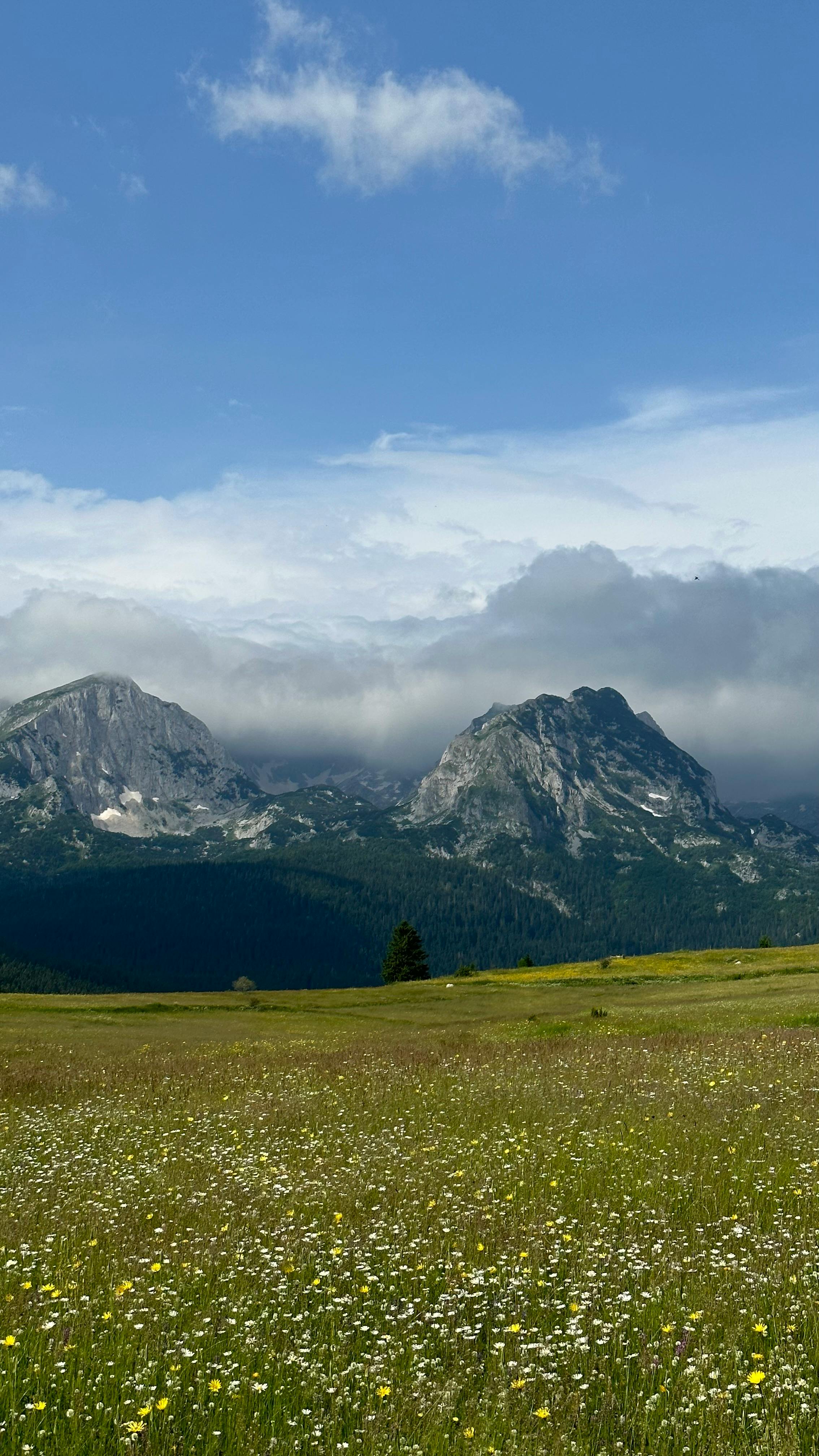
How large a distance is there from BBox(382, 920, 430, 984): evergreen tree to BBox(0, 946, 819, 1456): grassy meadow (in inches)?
4221

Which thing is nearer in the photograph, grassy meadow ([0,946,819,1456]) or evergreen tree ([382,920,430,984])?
grassy meadow ([0,946,819,1456])

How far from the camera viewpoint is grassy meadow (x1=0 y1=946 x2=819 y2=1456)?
8039 mm

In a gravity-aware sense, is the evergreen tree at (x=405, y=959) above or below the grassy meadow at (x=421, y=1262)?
below

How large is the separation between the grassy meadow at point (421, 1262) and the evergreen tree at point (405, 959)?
107226 mm

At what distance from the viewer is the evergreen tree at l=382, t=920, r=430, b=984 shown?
430 ft

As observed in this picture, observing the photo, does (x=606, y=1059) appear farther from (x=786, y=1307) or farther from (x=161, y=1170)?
(x=786, y=1307)

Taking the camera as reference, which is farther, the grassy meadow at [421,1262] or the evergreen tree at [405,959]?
the evergreen tree at [405,959]

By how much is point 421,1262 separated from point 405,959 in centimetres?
12334

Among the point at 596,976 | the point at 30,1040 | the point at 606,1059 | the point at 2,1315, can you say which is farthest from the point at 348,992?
the point at 2,1315

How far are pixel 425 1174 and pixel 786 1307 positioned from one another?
658 centimetres

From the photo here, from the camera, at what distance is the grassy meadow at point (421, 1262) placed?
8039mm

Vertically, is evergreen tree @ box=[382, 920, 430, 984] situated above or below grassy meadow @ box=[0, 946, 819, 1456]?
below

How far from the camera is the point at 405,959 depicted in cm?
13188

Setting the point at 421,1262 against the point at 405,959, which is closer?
the point at 421,1262
